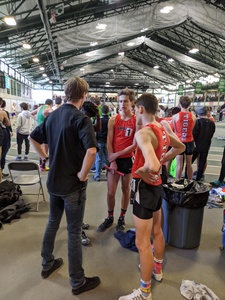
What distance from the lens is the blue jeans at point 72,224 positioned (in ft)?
5.33

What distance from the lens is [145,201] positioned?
153 centimetres

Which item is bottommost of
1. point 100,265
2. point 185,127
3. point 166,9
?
point 100,265

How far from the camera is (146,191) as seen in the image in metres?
1.55

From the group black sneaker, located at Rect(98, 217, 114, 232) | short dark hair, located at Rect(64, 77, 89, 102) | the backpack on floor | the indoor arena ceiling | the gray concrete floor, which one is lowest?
the gray concrete floor

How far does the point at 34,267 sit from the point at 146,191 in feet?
4.20

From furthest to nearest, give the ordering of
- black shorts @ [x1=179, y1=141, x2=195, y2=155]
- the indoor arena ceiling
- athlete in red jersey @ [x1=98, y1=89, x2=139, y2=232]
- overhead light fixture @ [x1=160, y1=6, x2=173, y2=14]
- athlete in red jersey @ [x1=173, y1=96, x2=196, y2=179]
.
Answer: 1. the indoor arena ceiling
2. overhead light fixture @ [x1=160, y1=6, x2=173, y2=14]
3. black shorts @ [x1=179, y1=141, x2=195, y2=155]
4. athlete in red jersey @ [x1=173, y1=96, x2=196, y2=179]
5. athlete in red jersey @ [x1=98, y1=89, x2=139, y2=232]

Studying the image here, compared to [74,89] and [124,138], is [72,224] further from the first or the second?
[124,138]

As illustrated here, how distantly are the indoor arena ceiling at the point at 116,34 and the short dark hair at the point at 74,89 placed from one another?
5049mm

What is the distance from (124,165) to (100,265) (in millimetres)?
1021

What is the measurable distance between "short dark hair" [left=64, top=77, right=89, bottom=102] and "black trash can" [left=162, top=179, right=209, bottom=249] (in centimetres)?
131

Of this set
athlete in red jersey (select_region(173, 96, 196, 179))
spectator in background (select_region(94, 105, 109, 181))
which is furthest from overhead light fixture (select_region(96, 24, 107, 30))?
athlete in red jersey (select_region(173, 96, 196, 179))

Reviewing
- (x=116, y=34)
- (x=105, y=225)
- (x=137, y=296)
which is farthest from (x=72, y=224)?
(x=116, y=34)

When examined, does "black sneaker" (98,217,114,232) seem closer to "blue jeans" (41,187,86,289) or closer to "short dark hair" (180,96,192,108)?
"blue jeans" (41,187,86,289)

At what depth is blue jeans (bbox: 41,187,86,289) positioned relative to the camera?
1.62 metres
